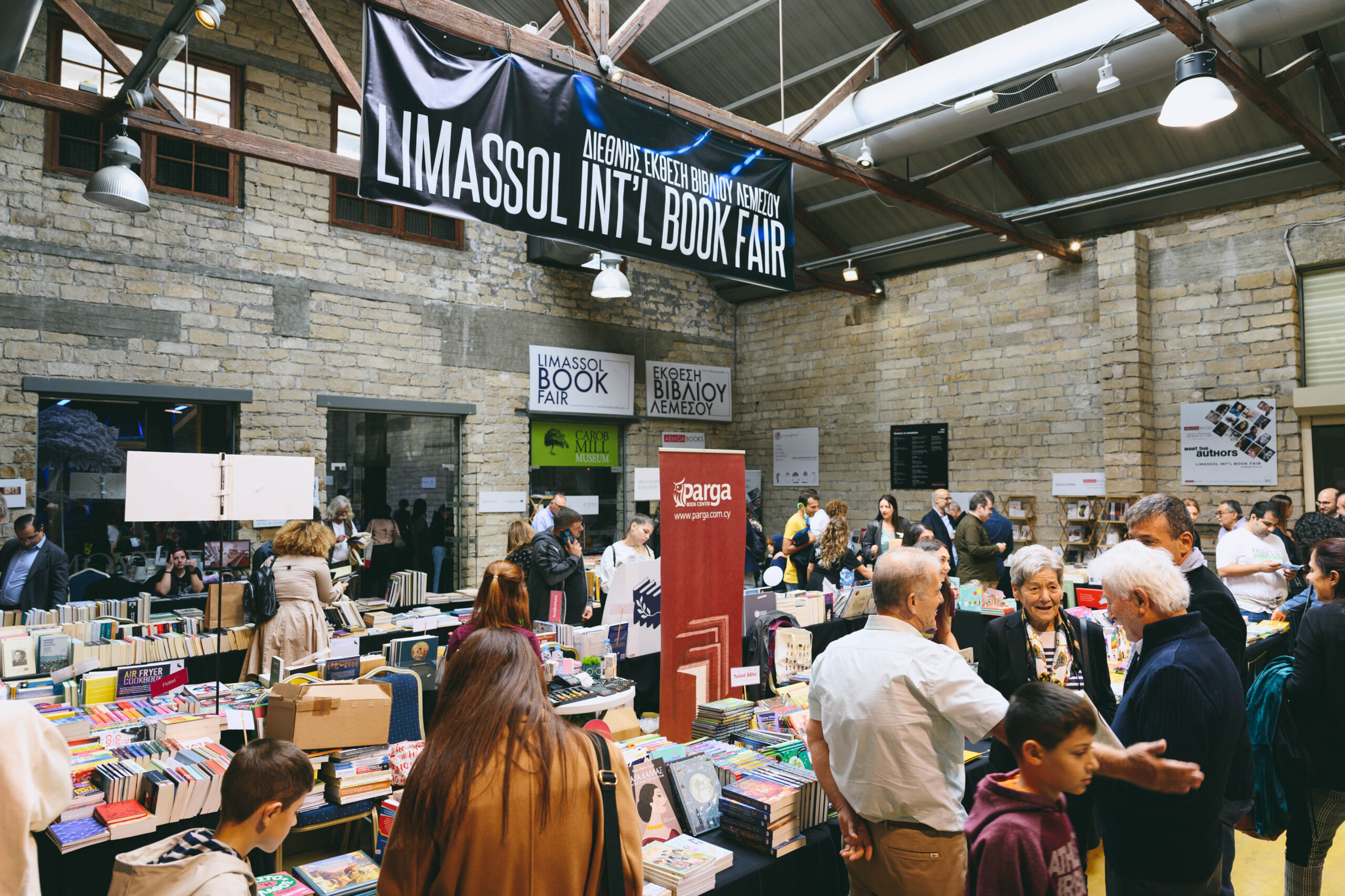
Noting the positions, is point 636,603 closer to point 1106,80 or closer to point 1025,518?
point 1106,80

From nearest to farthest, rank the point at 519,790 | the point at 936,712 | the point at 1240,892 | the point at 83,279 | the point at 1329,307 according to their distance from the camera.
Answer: the point at 519,790 < the point at 936,712 < the point at 1240,892 < the point at 83,279 < the point at 1329,307

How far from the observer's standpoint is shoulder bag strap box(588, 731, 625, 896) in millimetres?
1552

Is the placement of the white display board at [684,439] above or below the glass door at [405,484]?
above

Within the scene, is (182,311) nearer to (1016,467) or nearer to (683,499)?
(683,499)

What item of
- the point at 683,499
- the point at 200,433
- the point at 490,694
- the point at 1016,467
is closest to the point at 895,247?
the point at 1016,467

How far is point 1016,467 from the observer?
34.2ft

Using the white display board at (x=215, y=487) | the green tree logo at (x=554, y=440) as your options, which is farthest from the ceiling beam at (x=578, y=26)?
the green tree logo at (x=554, y=440)

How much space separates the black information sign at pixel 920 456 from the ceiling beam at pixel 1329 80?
5185 millimetres

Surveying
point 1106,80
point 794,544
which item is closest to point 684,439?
point 794,544

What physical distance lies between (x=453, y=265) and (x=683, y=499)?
7565 mm

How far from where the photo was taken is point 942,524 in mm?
7789

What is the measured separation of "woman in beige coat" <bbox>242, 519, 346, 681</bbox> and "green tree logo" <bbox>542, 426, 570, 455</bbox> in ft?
20.0

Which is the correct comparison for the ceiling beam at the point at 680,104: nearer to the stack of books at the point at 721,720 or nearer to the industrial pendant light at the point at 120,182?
the industrial pendant light at the point at 120,182

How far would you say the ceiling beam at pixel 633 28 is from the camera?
16.0 ft
